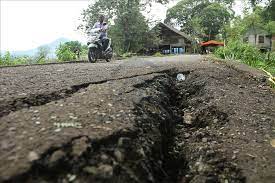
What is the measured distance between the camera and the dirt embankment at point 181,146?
1809 mm

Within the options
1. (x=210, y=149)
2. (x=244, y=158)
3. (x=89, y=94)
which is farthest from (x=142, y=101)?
(x=244, y=158)

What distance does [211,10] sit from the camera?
199 feet

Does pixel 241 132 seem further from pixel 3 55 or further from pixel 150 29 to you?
pixel 150 29

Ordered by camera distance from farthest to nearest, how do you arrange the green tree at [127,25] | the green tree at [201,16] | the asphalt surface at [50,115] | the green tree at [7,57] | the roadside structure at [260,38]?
the green tree at [201,16] → the roadside structure at [260,38] → the green tree at [127,25] → the green tree at [7,57] → the asphalt surface at [50,115]

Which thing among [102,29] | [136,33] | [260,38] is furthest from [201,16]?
[102,29]

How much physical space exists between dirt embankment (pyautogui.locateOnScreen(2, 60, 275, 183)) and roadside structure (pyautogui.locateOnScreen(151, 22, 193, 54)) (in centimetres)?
4274

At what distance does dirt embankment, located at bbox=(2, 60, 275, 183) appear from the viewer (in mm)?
1809

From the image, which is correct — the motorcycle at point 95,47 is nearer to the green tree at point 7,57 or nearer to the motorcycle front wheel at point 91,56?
the motorcycle front wheel at point 91,56

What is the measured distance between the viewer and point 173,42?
1898 inches

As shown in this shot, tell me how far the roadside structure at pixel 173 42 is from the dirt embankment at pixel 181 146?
1683 inches

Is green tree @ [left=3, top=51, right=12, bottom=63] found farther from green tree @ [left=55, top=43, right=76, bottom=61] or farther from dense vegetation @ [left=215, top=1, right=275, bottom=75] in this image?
dense vegetation @ [left=215, top=1, right=275, bottom=75]

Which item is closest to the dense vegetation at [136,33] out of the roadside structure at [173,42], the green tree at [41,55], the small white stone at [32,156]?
the green tree at [41,55]

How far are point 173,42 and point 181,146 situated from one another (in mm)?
45808

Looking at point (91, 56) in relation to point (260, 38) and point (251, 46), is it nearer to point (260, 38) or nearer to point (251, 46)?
point (251, 46)
